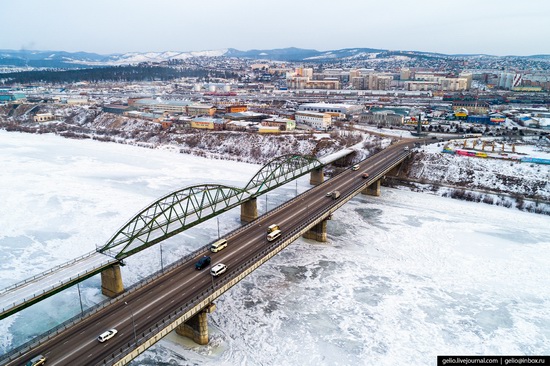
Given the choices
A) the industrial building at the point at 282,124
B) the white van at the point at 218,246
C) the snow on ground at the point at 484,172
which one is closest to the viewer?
the white van at the point at 218,246

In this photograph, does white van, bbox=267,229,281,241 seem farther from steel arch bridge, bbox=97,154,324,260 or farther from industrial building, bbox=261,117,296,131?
industrial building, bbox=261,117,296,131

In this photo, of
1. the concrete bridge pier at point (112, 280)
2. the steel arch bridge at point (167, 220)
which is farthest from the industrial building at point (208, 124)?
the concrete bridge pier at point (112, 280)

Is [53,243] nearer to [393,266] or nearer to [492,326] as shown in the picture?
[393,266]

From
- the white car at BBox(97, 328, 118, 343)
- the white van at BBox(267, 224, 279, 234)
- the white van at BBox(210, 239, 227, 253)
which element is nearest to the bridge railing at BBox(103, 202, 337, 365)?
the white van at BBox(267, 224, 279, 234)

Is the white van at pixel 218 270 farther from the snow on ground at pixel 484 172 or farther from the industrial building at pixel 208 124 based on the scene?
the industrial building at pixel 208 124

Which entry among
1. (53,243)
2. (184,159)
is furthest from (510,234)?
(184,159)
